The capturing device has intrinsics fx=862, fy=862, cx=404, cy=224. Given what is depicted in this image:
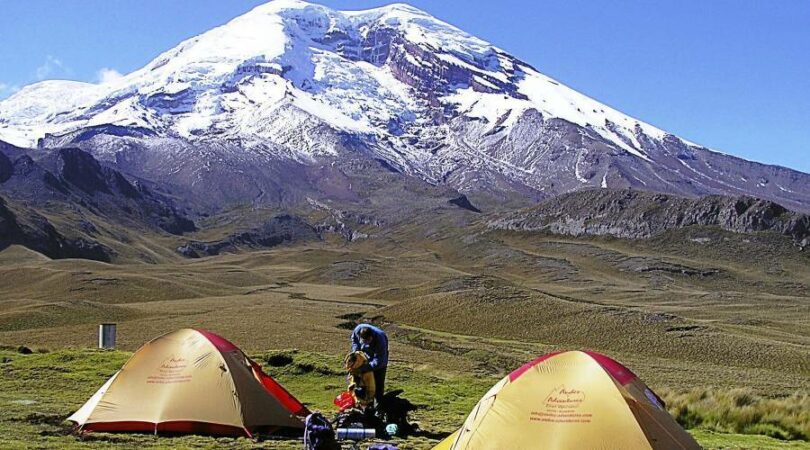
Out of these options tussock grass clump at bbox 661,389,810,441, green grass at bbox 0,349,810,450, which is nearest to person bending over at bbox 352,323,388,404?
green grass at bbox 0,349,810,450

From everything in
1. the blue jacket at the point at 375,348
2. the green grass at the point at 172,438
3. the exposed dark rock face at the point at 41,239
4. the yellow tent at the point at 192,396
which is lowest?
the green grass at the point at 172,438

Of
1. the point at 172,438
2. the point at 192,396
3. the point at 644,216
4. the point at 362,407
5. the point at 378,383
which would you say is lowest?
the point at 172,438

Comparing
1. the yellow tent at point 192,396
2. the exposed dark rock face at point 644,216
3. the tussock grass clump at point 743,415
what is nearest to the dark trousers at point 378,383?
the yellow tent at point 192,396

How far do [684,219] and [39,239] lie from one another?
369 ft

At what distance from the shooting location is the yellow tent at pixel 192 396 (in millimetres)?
14703

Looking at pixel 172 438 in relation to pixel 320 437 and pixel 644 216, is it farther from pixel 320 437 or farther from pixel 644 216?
pixel 644 216

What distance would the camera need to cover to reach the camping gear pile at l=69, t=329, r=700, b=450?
11953mm

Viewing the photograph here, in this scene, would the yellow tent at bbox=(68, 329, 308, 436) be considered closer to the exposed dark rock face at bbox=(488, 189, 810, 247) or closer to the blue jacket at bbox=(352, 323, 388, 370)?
the blue jacket at bbox=(352, 323, 388, 370)

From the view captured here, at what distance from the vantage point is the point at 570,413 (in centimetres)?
1209

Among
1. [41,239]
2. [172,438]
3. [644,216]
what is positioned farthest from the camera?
[644,216]

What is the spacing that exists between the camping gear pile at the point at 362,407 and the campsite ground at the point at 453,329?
576 mm

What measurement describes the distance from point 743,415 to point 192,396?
11433 mm

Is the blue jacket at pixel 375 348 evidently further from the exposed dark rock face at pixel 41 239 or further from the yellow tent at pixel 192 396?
the exposed dark rock face at pixel 41 239

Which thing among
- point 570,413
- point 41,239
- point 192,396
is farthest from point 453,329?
point 41,239
